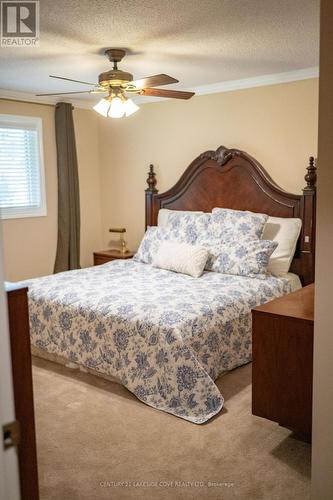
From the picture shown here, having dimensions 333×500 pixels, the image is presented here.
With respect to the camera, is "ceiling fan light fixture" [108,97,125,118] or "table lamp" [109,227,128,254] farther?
"table lamp" [109,227,128,254]

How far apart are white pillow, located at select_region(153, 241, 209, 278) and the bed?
0.08 metres

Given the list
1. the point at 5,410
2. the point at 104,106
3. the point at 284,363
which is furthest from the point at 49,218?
the point at 5,410

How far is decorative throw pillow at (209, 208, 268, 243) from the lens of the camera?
4.25m

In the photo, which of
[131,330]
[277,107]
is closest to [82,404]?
[131,330]

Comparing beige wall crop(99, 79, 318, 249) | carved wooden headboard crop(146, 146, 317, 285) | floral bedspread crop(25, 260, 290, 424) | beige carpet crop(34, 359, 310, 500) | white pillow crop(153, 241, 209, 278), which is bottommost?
beige carpet crop(34, 359, 310, 500)

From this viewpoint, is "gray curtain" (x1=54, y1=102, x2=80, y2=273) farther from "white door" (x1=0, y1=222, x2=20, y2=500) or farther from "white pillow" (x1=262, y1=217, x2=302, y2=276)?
"white door" (x1=0, y1=222, x2=20, y2=500)

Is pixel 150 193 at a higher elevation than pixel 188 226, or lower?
higher

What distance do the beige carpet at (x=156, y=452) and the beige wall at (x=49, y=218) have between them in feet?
7.35

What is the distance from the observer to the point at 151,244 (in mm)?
4801

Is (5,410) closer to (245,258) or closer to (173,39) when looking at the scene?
(173,39)

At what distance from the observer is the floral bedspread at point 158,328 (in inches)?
117

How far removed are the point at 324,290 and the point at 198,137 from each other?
3463 mm

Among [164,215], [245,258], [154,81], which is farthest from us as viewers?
[164,215]

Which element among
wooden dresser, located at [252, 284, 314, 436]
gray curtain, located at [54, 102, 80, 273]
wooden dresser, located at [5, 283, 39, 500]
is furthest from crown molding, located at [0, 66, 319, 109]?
wooden dresser, located at [5, 283, 39, 500]
